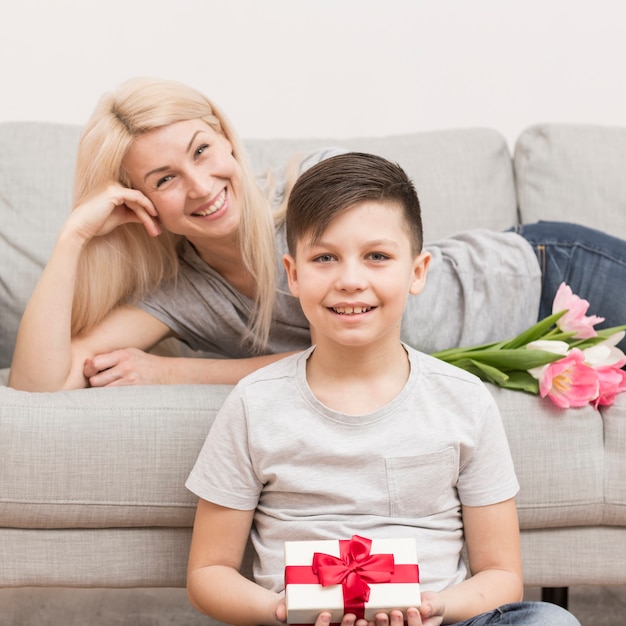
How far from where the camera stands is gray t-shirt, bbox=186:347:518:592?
128cm

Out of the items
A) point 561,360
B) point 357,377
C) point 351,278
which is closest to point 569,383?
point 561,360

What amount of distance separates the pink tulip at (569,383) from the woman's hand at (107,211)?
2.52 feet

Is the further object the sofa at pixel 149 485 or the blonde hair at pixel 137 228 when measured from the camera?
the blonde hair at pixel 137 228

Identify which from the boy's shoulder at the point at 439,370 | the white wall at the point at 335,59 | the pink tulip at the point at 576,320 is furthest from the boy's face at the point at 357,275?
the white wall at the point at 335,59

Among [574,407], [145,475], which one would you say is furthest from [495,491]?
[145,475]

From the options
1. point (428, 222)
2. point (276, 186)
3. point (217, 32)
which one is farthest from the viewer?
point (217, 32)

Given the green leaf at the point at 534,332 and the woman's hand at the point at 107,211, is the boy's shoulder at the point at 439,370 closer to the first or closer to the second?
the green leaf at the point at 534,332

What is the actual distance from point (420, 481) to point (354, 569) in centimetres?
21

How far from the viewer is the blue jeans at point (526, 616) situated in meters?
1.14

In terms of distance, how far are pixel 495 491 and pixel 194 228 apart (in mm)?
755

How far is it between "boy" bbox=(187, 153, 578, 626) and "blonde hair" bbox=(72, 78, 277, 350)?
439 mm

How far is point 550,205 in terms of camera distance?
2.31 m

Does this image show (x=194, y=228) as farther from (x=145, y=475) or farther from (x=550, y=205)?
(x=550, y=205)

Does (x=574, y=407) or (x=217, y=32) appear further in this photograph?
(x=217, y=32)
